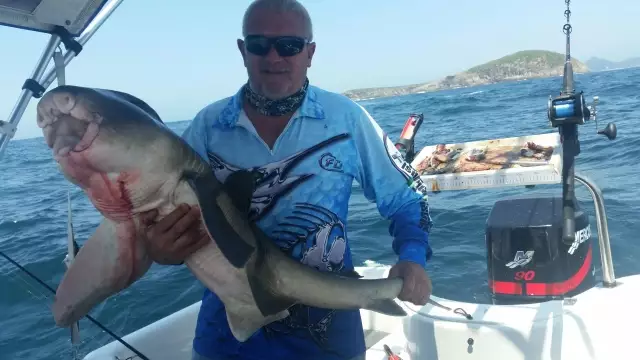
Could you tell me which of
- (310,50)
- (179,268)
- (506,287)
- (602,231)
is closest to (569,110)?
(602,231)

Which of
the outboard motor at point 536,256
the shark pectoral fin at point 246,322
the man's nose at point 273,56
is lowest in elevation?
the outboard motor at point 536,256

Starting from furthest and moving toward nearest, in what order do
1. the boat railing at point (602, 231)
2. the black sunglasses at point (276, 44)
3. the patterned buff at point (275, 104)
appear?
the boat railing at point (602, 231), the patterned buff at point (275, 104), the black sunglasses at point (276, 44)

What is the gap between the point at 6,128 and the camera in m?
3.35

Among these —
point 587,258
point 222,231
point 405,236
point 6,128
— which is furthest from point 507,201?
point 6,128

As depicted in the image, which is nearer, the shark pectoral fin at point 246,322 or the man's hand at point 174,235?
the man's hand at point 174,235

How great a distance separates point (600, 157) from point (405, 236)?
12.5 m

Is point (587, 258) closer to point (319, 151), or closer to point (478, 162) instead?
point (478, 162)

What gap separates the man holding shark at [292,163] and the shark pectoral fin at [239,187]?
33 centimetres

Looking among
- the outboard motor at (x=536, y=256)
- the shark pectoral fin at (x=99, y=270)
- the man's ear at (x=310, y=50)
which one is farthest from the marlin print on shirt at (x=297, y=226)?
the outboard motor at (x=536, y=256)

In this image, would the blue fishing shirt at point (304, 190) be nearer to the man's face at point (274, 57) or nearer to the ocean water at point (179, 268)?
the man's face at point (274, 57)

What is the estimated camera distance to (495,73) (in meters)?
163

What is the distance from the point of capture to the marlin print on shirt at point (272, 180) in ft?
8.27

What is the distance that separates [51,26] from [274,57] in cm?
180

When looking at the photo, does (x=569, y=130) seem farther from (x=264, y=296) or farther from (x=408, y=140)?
(x=264, y=296)
